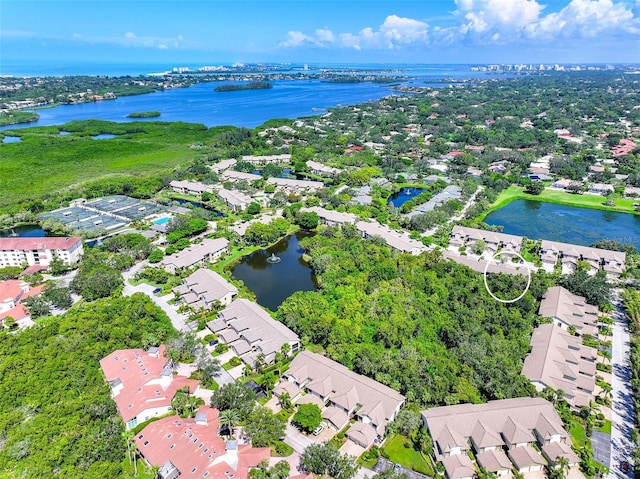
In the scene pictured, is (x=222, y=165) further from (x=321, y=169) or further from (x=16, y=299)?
(x=16, y=299)

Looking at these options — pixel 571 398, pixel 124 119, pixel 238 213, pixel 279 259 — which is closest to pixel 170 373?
pixel 279 259

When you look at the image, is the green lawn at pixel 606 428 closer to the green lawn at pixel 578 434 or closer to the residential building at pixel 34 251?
the green lawn at pixel 578 434

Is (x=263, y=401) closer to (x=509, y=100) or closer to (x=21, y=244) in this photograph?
(x=21, y=244)

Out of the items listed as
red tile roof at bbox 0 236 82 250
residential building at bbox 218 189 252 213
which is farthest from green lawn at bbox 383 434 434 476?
residential building at bbox 218 189 252 213

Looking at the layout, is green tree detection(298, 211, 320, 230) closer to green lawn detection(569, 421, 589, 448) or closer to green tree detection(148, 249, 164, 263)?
green tree detection(148, 249, 164, 263)

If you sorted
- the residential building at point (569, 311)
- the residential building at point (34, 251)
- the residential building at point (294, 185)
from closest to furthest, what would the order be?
the residential building at point (569, 311) → the residential building at point (34, 251) → the residential building at point (294, 185)

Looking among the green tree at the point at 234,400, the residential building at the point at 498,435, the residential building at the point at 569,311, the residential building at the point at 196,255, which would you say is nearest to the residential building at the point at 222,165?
the residential building at the point at 196,255

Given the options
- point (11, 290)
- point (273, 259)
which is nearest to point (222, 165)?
point (273, 259)
